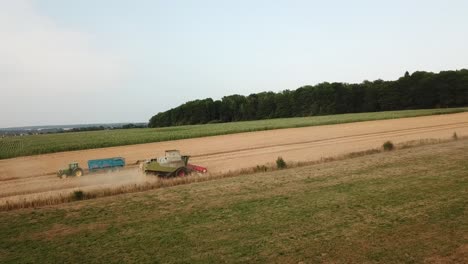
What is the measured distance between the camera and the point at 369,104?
105250 millimetres

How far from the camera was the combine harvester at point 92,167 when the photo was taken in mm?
24547

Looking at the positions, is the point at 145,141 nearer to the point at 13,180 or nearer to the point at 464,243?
the point at 13,180

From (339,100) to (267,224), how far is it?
10806 centimetres

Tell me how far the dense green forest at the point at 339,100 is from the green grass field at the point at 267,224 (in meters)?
88.6

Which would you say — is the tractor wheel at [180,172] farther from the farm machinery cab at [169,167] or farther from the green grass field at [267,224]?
the green grass field at [267,224]

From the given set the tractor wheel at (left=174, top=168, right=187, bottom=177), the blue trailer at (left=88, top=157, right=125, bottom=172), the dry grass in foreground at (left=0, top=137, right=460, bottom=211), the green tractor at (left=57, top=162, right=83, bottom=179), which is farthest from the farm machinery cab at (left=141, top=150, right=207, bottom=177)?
the green tractor at (left=57, top=162, right=83, bottom=179)

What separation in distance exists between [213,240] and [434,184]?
9323 millimetres

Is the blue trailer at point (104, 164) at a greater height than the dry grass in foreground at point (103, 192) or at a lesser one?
greater

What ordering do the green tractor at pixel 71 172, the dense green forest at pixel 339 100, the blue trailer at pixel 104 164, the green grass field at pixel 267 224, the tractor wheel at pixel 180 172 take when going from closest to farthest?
1. the green grass field at pixel 267 224
2. the tractor wheel at pixel 180 172
3. the green tractor at pixel 71 172
4. the blue trailer at pixel 104 164
5. the dense green forest at pixel 339 100

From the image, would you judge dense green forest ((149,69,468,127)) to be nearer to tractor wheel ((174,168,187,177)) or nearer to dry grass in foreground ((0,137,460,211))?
dry grass in foreground ((0,137,460,211))

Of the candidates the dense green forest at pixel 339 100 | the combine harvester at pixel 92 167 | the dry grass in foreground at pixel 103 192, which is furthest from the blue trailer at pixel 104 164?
the dense green forest at pixel 339 100

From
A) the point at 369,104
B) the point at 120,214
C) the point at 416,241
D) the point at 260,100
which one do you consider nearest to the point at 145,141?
the point at 120,214

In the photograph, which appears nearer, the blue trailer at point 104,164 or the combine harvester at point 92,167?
the combine harvester at point 92,167

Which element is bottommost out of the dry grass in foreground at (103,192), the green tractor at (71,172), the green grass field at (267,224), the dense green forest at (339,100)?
the green grass field at (267,224)
